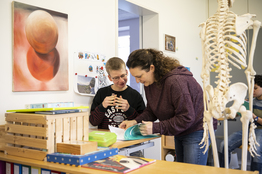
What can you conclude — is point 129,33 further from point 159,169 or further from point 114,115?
point 159,169

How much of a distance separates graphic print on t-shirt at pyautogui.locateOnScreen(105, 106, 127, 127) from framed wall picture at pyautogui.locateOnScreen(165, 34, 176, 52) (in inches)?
68.5

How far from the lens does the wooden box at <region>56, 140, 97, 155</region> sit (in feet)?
4.43

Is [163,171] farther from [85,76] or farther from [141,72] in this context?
[85,76]

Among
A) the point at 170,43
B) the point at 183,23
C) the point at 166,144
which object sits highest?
the point at 183,23

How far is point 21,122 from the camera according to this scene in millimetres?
1541

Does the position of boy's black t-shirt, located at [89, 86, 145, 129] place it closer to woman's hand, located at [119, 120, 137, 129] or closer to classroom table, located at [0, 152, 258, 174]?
woman's hand, located at [119, 120, 137, 129]

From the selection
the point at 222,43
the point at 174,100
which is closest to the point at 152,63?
the point at 174,100

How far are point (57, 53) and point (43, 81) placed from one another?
288 mm

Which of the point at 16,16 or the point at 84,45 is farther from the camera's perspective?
the point at 84,45

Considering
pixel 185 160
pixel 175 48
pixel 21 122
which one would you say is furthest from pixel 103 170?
pixel 175 48

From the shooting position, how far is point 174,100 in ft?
5.54

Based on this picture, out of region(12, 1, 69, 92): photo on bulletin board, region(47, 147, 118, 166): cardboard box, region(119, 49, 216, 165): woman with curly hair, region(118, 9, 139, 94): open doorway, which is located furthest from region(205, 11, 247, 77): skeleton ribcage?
region(118, 9, 139, 94): open doorway

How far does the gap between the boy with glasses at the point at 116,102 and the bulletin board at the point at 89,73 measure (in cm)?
14

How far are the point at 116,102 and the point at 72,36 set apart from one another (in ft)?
2.43
